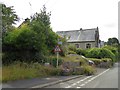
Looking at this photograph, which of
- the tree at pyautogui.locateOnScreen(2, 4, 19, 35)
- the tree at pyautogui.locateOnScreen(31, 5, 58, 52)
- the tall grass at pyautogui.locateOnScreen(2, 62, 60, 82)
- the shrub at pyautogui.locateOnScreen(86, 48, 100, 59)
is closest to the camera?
the tall grass at pyautogui.locateOnScreen(2, 62, 60, 82)

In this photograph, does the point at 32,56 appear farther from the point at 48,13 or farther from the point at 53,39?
the point at 48,13

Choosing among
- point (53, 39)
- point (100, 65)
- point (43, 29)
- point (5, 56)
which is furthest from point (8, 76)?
point (100, 65)

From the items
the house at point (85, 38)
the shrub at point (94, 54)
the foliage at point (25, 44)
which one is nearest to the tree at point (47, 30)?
the foliage at point (25, 44)

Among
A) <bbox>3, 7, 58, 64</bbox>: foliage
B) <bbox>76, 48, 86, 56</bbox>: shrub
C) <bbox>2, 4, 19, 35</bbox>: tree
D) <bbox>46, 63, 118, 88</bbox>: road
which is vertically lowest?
<bbox>46, 63, 118, 88</bbox>: road

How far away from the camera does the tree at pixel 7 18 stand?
24.3m

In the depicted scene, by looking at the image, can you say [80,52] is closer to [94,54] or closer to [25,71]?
[94,54]

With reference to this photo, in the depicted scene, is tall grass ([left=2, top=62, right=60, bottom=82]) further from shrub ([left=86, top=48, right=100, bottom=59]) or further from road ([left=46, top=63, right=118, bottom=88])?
shrub ([left=86, top=48, right=100, bottom=59])

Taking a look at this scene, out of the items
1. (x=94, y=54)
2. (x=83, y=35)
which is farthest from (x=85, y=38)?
(x=94, y=54)

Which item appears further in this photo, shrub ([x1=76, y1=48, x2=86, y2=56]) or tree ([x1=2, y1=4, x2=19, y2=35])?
shrub ([x1=76, y1=48, x2=86, y2=56])

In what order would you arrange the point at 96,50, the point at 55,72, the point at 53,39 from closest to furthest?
the point at 55,72 → the point at 53,39 → the point at 96,50

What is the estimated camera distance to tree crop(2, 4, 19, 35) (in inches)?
958

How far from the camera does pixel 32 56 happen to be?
23719 mm

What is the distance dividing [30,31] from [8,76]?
21.4 feet

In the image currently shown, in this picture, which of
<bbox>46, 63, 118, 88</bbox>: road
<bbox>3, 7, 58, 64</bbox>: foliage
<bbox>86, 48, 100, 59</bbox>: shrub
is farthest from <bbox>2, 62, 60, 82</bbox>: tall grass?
<bbox>86, 48, 100, 59</bbox>: shrub
